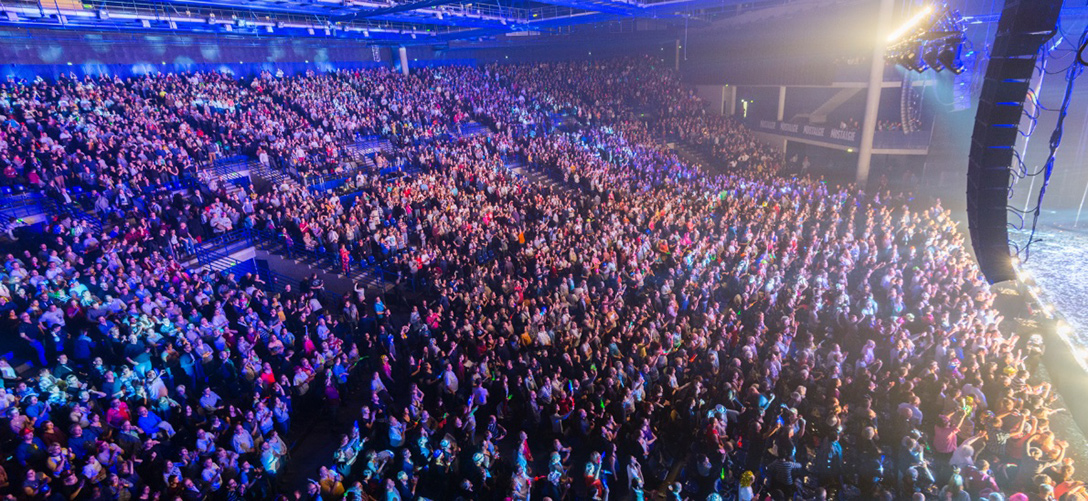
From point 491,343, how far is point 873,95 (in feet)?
68.2

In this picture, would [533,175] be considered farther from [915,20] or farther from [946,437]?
[946,437]

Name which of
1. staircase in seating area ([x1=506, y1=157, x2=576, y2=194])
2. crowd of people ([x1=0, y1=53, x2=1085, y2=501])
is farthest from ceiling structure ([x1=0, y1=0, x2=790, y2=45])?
staircase in seating area ([x1=506, y1=157, x2=576, y2=194])

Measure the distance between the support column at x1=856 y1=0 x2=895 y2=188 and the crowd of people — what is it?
20.1ft

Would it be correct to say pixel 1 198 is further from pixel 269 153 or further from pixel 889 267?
pixel 889 267

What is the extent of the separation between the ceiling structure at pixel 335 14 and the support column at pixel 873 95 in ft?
18.7

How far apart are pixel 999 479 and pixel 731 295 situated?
5.64 m

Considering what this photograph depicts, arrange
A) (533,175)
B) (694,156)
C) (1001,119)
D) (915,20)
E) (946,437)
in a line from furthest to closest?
(694,156), (533,175), (915,20), (946,437), (1001,119)

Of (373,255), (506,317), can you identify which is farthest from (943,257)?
(373,255)

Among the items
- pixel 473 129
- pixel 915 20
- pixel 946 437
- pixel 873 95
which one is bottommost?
pixel 946 437

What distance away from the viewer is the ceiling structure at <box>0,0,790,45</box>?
58.4ft

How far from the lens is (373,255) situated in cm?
1349

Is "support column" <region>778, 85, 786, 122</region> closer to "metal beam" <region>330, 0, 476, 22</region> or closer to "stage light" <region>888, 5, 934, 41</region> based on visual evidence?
"stage light" <region>888, 5, 934, 41</region>

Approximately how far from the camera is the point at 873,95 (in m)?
21.4

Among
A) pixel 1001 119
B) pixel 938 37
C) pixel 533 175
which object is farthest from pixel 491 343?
pixel 533 175
